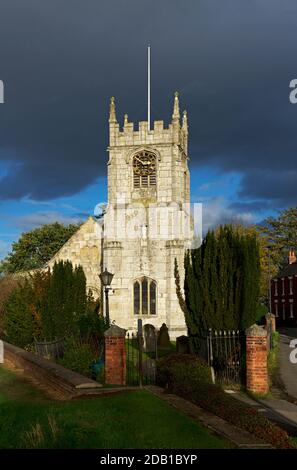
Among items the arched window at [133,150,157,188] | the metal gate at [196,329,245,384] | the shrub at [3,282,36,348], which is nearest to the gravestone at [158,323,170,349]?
the shrub at [3,282,36,348]

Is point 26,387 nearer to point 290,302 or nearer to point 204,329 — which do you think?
point 204,329

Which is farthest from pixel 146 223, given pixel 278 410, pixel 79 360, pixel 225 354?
pixel 278 410

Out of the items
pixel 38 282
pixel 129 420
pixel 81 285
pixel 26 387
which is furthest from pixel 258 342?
pixel 38 282

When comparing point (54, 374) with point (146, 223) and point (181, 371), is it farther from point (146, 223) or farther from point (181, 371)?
point (146, 223)

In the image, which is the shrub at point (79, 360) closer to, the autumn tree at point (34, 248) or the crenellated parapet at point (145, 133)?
the crenellated parapet at point (145, 133)

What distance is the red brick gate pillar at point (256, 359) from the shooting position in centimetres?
1591

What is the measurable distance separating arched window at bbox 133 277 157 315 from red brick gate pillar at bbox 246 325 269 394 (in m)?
20.9

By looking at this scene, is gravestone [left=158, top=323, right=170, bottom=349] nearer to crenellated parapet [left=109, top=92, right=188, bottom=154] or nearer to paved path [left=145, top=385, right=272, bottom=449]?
crenellated parapet [left=109, top=92, right=188, bottom=154]

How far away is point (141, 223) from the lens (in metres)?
37.7

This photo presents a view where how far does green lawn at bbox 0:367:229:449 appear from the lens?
8250 mm

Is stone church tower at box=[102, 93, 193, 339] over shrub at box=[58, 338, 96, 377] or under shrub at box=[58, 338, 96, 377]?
over

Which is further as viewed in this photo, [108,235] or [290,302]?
[290,302]

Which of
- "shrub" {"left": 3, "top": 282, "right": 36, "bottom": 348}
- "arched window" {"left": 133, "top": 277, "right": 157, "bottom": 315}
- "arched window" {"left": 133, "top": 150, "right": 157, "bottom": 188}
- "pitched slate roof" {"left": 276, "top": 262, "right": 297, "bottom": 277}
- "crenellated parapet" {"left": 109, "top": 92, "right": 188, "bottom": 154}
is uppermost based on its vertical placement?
"crenellated parapet" {"left": 109, "top": 92, "right": 188, "bottom": 154}
